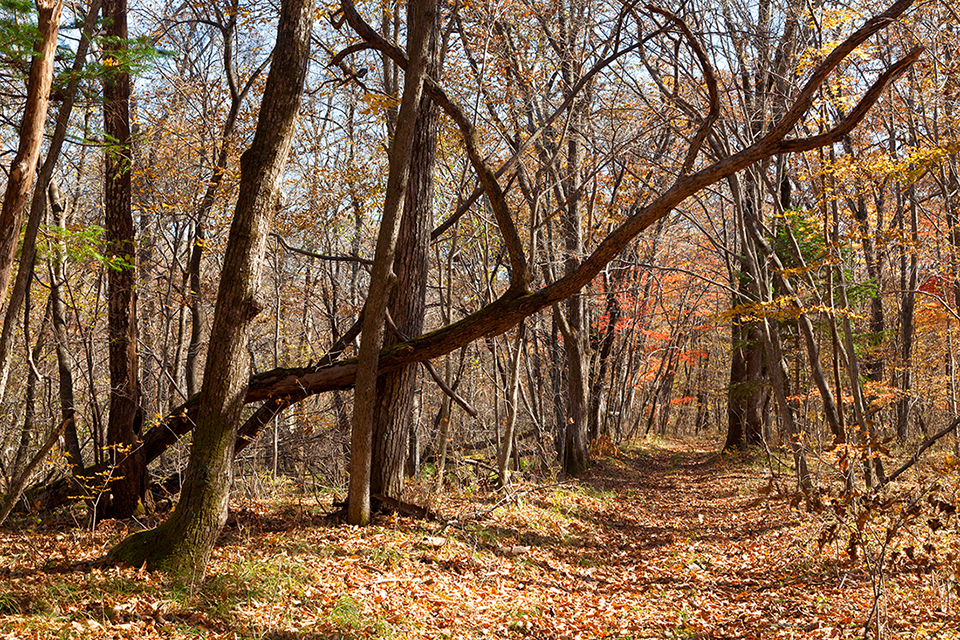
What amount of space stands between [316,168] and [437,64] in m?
5.21

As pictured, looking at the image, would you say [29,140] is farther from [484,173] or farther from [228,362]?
[484,173]

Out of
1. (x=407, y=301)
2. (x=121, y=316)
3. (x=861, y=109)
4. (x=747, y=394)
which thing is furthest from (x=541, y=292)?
(x=747, y=394)

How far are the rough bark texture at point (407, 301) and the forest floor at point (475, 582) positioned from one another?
634 millimetres

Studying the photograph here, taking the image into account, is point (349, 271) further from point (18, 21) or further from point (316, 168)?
point (18, 21)

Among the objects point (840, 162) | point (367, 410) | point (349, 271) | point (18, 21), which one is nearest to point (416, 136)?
point (367, 410)

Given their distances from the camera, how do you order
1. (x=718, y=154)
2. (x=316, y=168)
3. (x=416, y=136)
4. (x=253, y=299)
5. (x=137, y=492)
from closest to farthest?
(x=253, y=299) < (x=137, y=492) < (x=416, y=136) < (x=718, y=154) < (x=316, y=168)

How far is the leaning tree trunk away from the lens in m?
4.78

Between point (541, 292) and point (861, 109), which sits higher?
point (861, 109)

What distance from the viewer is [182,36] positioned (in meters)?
12.6

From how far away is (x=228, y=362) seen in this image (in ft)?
16.0

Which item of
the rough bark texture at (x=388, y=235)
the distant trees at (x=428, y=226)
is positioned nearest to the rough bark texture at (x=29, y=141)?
the distant trees at (x=428, y=226)

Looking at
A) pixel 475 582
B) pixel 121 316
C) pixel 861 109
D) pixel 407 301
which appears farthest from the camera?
pixel 407 301

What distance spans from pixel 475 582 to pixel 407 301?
10.2ft

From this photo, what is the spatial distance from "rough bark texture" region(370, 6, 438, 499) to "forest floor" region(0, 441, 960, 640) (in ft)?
2.08
